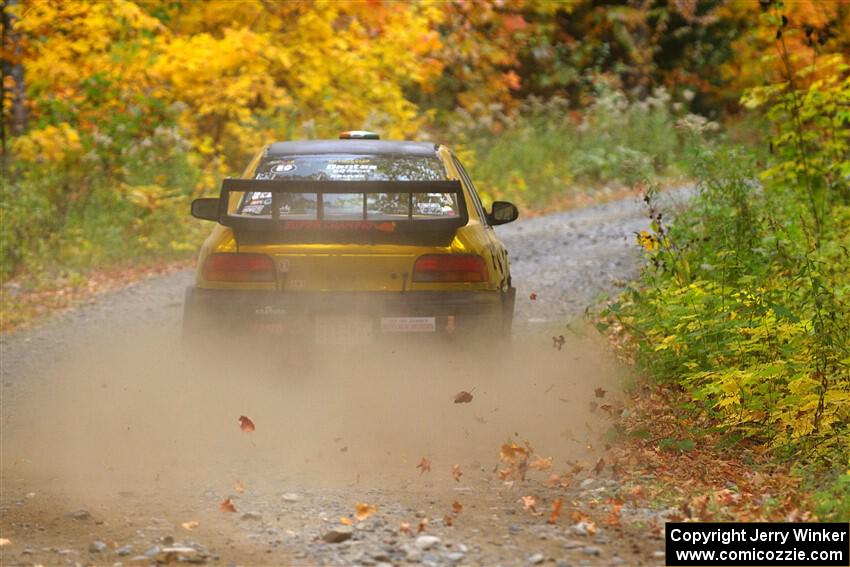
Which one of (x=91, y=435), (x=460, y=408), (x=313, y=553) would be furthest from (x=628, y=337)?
(x=313, y=553)

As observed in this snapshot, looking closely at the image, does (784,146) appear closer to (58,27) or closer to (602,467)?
(602,467)

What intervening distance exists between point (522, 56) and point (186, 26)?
10.0m

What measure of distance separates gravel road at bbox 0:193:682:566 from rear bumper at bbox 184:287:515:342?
0.15 metres

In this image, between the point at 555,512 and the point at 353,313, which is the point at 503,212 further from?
the point at 555,512

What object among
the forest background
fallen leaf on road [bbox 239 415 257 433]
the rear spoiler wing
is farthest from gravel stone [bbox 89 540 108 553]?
the forest background

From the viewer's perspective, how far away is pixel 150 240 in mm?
15641

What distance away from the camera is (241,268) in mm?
7539

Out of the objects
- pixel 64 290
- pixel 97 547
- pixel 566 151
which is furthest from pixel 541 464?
pixel 566 151

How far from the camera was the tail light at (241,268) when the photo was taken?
7.51m

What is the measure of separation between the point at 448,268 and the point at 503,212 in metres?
1.37

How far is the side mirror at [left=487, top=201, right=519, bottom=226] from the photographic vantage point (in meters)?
8.75

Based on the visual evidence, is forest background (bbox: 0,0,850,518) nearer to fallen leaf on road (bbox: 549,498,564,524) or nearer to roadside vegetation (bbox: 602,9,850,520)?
roadside vegetation (bbox: 602,9,850,520)

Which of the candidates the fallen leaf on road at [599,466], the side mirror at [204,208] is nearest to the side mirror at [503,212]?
the side mirror at [204,208]

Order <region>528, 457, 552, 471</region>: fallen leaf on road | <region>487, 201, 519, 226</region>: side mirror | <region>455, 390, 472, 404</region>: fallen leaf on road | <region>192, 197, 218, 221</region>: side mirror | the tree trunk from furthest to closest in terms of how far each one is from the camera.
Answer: the tree trunk < <region>487, 201, 519, 226</region>: side mirror < <region>192, 197, 218, 221</region>: side mirror < <region>455, 390, 472, 404</region>: fallen leaf on road < <region>528, 457, 552, 471</region>: fallen leaf on road
